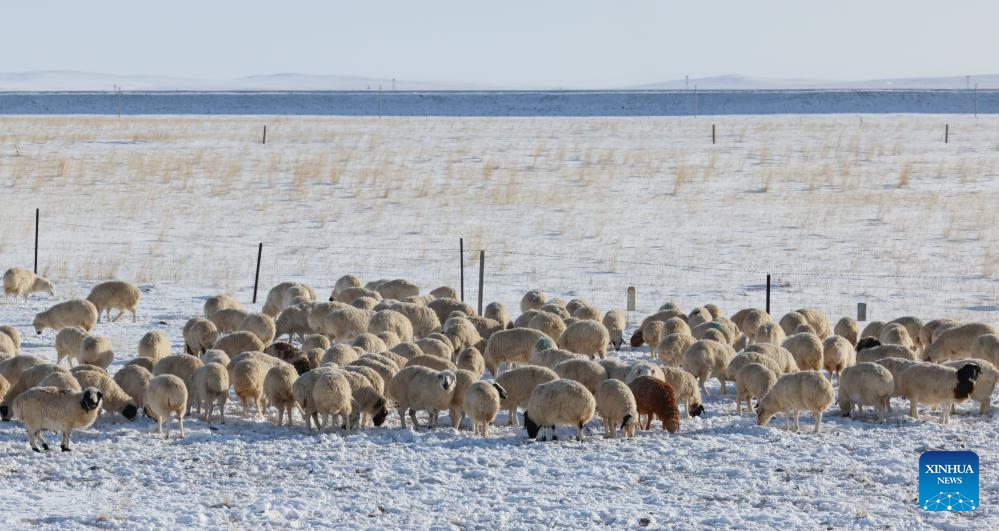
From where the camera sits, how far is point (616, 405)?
12.8 metres

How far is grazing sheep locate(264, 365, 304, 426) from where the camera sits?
13.3 metres

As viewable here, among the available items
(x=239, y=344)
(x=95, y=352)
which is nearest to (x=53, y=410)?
(x=95, y=352)

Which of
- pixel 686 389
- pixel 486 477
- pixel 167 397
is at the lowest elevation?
pixel 486 477

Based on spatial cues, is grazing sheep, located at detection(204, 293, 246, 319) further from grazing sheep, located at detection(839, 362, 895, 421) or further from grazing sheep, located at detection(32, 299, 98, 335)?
grazing sheep, located at detection(839, 362, 895, 421)

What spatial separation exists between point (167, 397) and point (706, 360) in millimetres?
6006

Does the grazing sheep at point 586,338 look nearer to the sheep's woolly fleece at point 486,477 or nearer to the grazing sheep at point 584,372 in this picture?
the grazing sheep at point 584,372

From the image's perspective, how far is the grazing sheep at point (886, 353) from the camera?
1536 cm

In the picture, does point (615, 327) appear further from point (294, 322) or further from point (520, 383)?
point (520, 383)

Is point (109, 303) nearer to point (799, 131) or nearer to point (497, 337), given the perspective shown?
point (497, 337)

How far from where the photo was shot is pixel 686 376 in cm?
1399

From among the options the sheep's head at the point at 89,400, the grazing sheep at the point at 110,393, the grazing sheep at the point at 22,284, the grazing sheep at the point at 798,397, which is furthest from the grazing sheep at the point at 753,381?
the grazing sheep at the point at 22,284

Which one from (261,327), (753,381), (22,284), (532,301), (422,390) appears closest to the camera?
(422,390)

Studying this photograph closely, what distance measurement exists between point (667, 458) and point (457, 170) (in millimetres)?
32327

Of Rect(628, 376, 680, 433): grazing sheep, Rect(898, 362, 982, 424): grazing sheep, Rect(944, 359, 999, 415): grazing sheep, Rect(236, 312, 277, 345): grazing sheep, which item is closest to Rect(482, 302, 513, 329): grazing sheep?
Rect(236, 312, 277, 345): grazing sheep
